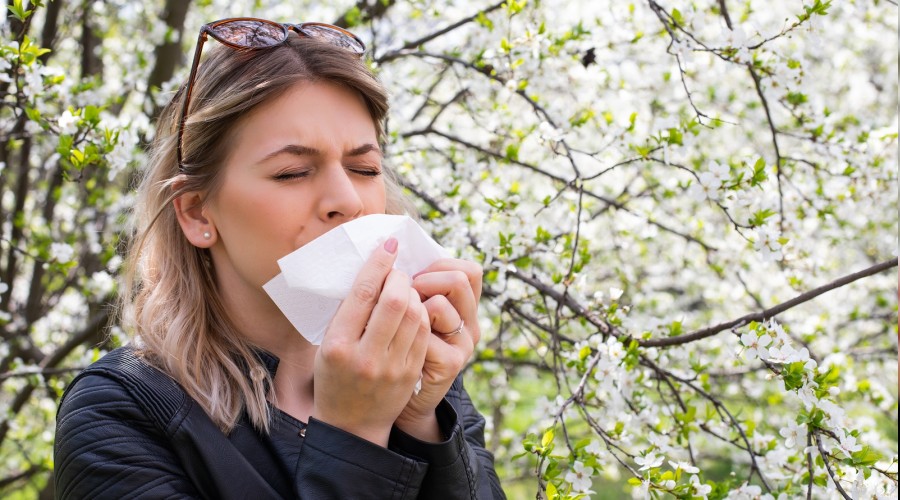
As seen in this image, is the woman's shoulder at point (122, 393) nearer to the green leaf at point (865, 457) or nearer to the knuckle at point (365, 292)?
the knuckle at point (365, 292)

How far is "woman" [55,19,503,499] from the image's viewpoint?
128 centimetres

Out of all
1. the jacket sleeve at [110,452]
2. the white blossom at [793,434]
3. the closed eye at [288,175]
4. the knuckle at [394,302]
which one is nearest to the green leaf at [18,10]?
the closed eye at [288,175]

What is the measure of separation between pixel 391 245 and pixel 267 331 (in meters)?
0.44

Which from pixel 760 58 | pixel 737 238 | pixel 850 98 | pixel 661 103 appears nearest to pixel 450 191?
pixel 760 58

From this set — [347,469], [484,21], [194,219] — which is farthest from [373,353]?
[484,21]

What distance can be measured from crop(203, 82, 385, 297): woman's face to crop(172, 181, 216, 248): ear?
0.05ft

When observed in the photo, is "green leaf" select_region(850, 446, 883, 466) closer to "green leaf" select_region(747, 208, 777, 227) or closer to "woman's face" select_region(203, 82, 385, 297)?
"green leaf" select_region(747, 208, 777, 227)

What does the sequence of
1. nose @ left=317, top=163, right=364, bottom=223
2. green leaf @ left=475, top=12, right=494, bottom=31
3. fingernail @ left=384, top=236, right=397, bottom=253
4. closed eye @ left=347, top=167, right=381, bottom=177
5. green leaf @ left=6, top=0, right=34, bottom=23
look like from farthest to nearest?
1. green leaf @ left=475, top=12, right=494, bottom=31
2. green leaf @ left=6, top=0, right=34, bottom=23
3. closed eye @ left=347, top=167, right=381, bottom=177
4. nose @ left=317, top=163, right=364, bottom=223
5. fingernail @ left=384, top=236, right=397, bottom=253

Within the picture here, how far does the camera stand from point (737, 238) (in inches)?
145

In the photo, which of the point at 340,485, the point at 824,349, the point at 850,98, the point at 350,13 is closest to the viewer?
the point at 340,485

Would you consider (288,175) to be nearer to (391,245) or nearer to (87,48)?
(391,245)

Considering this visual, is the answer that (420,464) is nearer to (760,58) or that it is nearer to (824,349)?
(760,58)

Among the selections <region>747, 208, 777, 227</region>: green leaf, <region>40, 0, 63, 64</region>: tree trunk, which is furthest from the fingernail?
<region>40, 0, 63, 64</region>: tree trunk

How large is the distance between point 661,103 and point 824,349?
1.71 metres
